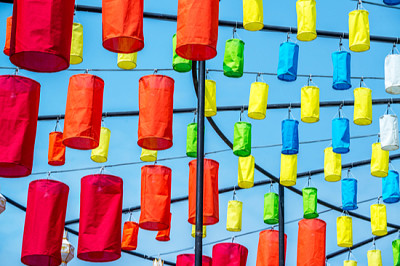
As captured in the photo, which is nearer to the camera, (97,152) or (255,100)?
(255,100)

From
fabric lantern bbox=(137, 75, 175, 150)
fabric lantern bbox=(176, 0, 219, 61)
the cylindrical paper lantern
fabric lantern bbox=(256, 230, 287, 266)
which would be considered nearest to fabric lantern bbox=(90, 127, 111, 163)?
fabric lantern bbox=(256, 230, 287, 266)

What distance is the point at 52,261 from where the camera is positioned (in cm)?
1040

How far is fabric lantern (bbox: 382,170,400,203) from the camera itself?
15.5 metres

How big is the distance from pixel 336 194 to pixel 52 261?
12478 millimetres

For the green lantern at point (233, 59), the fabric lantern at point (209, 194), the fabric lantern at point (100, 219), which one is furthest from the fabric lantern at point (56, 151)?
the fabric lantern at point (100, 219)

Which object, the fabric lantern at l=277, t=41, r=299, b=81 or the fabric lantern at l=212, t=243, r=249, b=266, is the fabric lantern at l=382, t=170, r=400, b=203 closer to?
the fabric lantern at l=212, t=243, r=249, b=266

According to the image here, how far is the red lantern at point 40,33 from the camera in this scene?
7.60 metres

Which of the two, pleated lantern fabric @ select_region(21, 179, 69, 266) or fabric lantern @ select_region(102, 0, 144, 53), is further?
pleated lantern fabric @ select_region(21, 179, 69, 266)

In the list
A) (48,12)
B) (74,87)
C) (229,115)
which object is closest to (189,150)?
(74,87)

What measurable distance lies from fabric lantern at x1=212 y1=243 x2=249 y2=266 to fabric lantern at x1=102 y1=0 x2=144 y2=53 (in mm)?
5078

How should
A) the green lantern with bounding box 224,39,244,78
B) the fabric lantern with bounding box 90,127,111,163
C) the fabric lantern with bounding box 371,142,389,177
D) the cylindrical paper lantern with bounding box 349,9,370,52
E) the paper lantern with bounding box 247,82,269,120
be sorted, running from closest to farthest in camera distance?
the cylindrical paper lantern with bounding box 349,9,370,52 < the green lantern with bounding box 224,39,244,78 < the paper lantern with bounding box 247,82,269,120 < the fabric lantern with bounding box 90,127,111,163 < the fabric lantern with bounding box 371,142,389,177

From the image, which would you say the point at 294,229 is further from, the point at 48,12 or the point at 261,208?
the point at 48,12

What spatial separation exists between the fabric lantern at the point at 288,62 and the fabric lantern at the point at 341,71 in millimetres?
710

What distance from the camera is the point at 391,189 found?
51.2 feet
